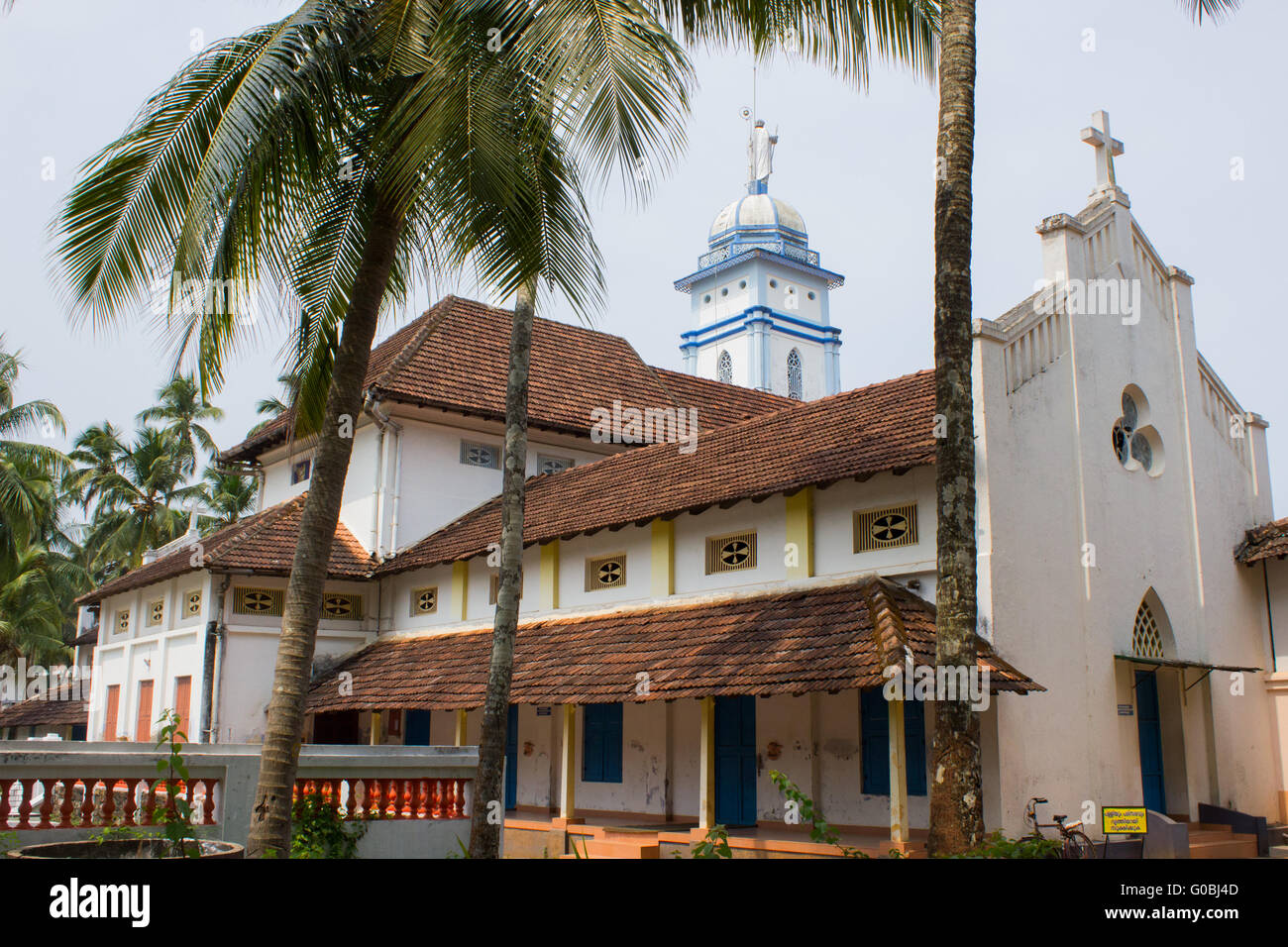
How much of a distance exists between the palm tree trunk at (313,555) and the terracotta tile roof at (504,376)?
1134 centimetres

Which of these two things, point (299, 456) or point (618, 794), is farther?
point (299, 456)

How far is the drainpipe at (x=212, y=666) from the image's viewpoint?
1848 cm

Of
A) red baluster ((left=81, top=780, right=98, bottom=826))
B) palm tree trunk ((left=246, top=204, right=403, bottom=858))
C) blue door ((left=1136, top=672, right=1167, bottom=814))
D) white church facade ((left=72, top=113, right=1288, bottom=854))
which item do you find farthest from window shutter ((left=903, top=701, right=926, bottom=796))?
red baluster ((left=81, top=780, right=98, bottom=826))

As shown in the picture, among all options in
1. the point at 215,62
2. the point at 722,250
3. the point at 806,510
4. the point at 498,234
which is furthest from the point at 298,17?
the point at 722,250

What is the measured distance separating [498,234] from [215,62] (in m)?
2.35

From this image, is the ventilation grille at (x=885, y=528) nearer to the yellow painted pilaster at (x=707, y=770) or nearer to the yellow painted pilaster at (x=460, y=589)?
the yellow painted pilaster at (x=707, y=770)

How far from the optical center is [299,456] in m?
22.5

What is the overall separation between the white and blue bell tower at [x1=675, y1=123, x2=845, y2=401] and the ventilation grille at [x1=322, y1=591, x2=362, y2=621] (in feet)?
107

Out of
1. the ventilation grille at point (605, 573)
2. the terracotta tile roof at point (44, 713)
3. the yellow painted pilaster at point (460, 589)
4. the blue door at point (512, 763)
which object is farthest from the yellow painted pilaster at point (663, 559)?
the terracotta tile roof at point (44, 713)

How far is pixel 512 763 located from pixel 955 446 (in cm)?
1193

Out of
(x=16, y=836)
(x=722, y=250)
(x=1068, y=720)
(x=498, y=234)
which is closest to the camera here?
(x=16, y=836)

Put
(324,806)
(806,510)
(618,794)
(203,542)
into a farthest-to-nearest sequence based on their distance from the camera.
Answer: (203,542)
(618,794)
(806,510)
(324,806)

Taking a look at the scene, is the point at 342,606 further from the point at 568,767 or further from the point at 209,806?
the point at 209,806

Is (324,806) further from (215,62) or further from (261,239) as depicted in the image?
(215,62)
